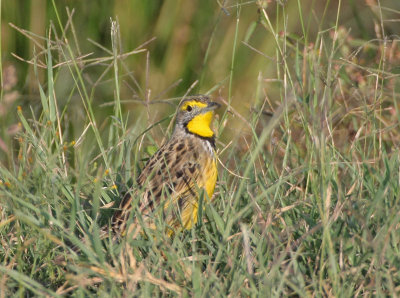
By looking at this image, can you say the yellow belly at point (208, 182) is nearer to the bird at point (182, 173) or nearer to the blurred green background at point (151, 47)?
the bird at point (182, 173)

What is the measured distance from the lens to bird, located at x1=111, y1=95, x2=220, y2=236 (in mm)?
3631

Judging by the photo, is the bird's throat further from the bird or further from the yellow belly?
the yellow belly

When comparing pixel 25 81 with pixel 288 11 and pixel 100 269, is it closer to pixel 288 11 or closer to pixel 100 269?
pixel 288 11

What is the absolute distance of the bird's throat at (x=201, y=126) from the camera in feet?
15.1

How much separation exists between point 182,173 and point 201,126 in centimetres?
45

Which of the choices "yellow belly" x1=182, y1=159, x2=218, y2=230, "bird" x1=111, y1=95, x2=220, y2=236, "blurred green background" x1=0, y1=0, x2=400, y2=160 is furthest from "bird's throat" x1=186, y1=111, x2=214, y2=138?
"blurred green background" x1=0, y1=0, x2=400, y2=160

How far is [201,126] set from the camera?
4.64 meters

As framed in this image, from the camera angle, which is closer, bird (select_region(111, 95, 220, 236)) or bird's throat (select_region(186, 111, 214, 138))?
bird (select_region(111, 95, 220, 236))

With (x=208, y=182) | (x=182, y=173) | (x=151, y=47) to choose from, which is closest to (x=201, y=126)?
(x=182, y=173)

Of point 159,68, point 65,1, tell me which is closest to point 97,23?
point 65,1

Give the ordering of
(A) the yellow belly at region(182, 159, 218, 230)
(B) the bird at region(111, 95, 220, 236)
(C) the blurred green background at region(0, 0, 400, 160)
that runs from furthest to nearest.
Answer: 1. (C) the blurred green background at region(0, 0, 400, 160)
2. (A) the yellow belly at region(182, 159, 218, 230)
3. (B) the bird at region(111, 95, 220, 236)

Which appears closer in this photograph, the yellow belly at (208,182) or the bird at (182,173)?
the bird at (182,173)

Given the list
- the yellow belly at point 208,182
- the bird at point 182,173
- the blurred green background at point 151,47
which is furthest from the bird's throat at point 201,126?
the blurred green background at point 151,47

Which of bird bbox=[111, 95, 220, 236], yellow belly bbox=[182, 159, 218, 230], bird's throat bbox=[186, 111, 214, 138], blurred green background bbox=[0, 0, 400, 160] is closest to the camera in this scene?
bird bbox=[111, 95, 220, 236]
